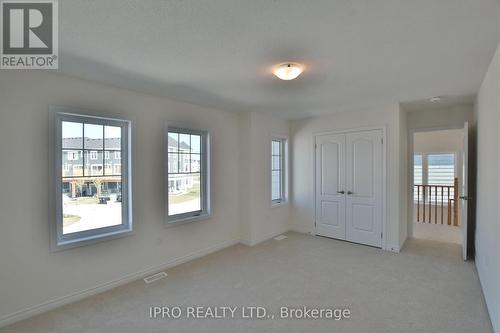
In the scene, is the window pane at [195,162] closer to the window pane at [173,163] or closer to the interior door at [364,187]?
the window pane at [173,163]

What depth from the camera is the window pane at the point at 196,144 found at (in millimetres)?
4070

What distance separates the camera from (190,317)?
2404 millimetres

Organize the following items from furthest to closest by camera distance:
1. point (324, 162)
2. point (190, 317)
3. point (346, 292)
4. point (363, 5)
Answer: point (324, 162) → point (346, 292) → point (190, 317) → point (363, 5)

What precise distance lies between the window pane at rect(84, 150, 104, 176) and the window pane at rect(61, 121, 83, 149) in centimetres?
14

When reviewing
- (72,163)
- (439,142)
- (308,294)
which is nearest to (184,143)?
(72,163)

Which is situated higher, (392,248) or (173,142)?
(173,142)

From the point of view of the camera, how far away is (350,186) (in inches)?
183

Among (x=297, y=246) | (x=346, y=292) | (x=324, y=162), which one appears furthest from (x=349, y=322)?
(x=324, y=162)

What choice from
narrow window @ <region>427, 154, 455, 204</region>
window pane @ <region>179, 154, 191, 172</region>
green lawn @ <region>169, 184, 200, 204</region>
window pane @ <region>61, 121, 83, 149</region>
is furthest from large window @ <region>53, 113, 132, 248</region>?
narrow window @ <region>427, 154, 455, 204</region>

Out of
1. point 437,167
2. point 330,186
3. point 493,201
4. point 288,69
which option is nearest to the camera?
Result: point 493,201

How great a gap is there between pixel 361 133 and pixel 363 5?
325 cm

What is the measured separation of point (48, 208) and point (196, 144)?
2.13 m

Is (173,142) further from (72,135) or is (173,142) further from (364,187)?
(364,187)

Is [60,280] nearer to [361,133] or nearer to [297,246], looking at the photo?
[297,246]
